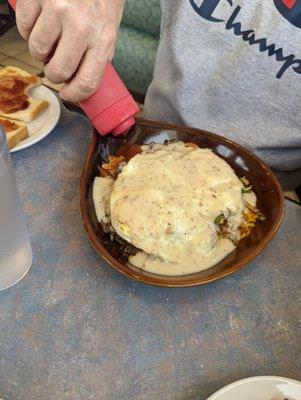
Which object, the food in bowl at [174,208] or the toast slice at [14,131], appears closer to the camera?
the food in bowl at [174,208]

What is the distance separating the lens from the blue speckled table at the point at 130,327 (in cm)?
51

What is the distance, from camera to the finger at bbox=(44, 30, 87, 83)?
1.82ft

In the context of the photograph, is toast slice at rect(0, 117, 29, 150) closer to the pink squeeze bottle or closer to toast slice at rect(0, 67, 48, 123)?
toast slice at rect(0, 67, 48, 123)

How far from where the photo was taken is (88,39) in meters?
0.57

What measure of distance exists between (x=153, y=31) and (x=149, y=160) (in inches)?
40.5

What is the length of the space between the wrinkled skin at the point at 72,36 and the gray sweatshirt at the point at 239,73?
272mm

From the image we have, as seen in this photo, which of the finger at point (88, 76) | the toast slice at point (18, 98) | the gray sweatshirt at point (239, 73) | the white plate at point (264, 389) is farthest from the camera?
the toast slice at point (18, 98)

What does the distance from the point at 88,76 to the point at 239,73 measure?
377 millimetres

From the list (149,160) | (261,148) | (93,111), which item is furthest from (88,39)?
(261,148)

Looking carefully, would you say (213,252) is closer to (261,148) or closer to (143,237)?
(143,237)

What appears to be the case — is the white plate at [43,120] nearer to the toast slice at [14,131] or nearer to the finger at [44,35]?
the toast slice at [14,131]

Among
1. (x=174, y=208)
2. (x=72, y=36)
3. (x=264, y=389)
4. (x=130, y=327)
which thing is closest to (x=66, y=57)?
(x=72, y=36)

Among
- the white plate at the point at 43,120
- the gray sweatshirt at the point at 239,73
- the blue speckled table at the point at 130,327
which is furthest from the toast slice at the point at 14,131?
the gray sweatshirt at the point at 239,73

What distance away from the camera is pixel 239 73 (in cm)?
84
